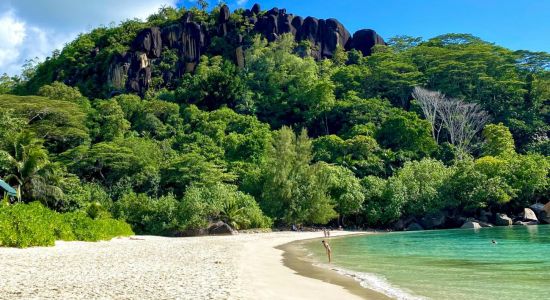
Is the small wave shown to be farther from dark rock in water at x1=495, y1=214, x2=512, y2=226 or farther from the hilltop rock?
the hilltop rock

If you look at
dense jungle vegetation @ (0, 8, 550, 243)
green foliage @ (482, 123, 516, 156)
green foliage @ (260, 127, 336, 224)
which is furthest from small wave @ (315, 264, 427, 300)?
green foliage @ (482, 123, 516, 156)

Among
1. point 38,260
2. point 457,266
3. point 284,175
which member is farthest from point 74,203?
point 457,266

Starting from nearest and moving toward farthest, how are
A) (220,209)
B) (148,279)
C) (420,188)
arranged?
(148,279)
(220,209)
(420,188)

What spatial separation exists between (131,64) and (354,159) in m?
47.4

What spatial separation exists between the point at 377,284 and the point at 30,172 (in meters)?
31.8

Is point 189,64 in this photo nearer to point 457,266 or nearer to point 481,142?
point 481,142

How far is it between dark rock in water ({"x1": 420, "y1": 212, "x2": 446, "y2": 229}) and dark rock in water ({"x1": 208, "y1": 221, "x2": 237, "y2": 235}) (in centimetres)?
2176

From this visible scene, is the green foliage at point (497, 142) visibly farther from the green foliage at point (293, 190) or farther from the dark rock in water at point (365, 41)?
the dark rock in water at point (365, 41)

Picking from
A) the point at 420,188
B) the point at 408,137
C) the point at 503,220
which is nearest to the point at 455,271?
the point at 420,188

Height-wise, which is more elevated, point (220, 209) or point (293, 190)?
point (293, 190)

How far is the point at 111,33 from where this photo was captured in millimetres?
94250

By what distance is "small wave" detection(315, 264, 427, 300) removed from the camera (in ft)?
35.1

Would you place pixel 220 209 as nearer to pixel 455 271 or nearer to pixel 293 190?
pixel 293 190

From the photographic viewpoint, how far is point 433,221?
47750 mm
